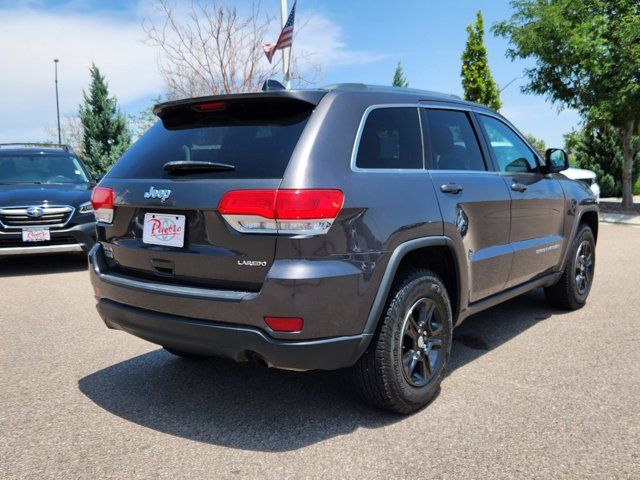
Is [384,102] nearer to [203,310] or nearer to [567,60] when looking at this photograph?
[203,310]

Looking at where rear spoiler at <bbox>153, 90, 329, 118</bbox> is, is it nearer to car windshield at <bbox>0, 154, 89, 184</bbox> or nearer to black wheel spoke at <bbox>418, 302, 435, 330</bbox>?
black wheel spoke at <bbox>418, 302, 435, 330</bbox>

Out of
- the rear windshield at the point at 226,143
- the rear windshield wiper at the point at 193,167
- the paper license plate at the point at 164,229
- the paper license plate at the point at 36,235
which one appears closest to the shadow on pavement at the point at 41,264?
the paper license plate at the point at 36,235

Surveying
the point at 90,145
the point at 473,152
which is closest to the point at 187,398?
the point at 473,152

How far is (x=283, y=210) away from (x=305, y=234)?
0.15 m

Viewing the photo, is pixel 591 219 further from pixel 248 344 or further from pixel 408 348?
pixel 248 344

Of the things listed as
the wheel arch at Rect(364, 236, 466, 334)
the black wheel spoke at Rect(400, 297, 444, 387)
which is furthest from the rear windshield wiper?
the black wheel spoke at Rect(400, 297, 444, 387)

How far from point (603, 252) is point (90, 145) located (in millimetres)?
24984

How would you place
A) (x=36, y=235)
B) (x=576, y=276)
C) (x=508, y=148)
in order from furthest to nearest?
(x=36, y=235), (x=576, y=276), (x=508, y=148)

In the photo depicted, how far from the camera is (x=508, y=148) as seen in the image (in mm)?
4387

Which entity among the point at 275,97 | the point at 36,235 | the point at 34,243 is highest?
the point at 275,97

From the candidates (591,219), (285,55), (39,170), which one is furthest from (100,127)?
(591,219)

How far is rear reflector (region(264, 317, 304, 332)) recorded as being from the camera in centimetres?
256

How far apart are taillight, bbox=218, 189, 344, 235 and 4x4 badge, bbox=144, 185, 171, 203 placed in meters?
0.43

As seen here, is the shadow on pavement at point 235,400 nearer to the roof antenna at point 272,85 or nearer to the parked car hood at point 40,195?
the roof antenna at point 272,85
